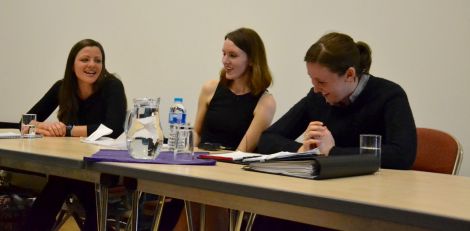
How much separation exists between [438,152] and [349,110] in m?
0.41

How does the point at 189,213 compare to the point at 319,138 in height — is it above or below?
below

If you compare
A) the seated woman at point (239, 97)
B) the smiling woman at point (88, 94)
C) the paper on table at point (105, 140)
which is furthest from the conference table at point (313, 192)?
the smiling woman at point (88, 94)

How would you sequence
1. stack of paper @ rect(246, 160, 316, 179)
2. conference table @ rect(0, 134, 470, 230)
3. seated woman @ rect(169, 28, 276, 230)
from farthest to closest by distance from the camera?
seated woman @ rect(169, 28, 276, 230) < stack of paper @ rect(246, 160, 316, 179) < conference table @ rect(0, 134, 470, 230)

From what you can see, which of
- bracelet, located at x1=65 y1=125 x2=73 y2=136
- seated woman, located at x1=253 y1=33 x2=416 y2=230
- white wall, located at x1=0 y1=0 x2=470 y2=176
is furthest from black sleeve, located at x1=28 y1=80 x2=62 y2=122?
seated woman, located at x1=253 y1=33 x2=416 y2=230

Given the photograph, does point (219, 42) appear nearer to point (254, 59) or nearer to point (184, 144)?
point (254, 59)

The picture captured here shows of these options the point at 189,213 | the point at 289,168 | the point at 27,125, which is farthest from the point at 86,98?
the point at 289,168

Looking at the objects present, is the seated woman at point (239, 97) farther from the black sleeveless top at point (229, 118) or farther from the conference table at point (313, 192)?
the conference table at point (313, 192)

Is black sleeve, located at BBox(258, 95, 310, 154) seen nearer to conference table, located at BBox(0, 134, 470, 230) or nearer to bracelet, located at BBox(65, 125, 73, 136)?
conference table, located at BBox(0, 134, 470, 230)

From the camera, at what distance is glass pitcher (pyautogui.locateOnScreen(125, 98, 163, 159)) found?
1472mm

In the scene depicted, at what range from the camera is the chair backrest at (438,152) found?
1922 millimetres

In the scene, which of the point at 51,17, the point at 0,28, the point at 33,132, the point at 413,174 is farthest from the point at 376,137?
the point at 0,28

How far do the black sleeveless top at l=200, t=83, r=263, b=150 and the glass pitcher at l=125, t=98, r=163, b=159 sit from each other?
900 mm

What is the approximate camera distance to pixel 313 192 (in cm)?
96

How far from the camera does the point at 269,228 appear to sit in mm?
1637
